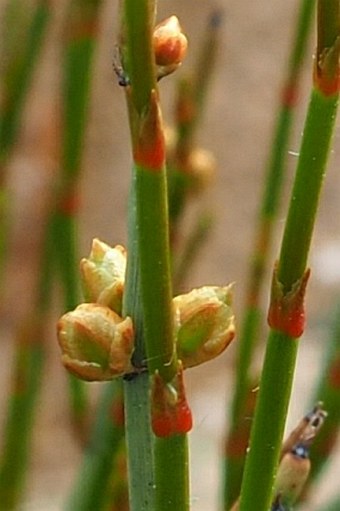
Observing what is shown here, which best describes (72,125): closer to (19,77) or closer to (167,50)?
(19,77)

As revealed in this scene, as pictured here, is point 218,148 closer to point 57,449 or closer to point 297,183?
point 57,449

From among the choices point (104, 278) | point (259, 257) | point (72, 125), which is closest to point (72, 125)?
point (72, 125)

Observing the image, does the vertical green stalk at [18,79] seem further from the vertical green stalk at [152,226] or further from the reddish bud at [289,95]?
the vertical green stalk at [152,226]

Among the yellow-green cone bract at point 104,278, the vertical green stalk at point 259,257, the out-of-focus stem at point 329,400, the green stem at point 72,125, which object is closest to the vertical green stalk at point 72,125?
the green stem at point 72,125

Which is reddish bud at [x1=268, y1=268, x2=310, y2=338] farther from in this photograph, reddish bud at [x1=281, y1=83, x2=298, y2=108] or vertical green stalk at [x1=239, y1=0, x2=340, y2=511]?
reddish bud at [x1=281, y1=83, x2=298, y2=108]

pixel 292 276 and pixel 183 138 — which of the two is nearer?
pixel 292 276

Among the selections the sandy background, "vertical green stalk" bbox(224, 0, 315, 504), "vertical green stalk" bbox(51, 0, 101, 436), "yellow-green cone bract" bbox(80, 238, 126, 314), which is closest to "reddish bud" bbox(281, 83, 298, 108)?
"vertical green stalk" bbox(224, 0, 315, 504)
